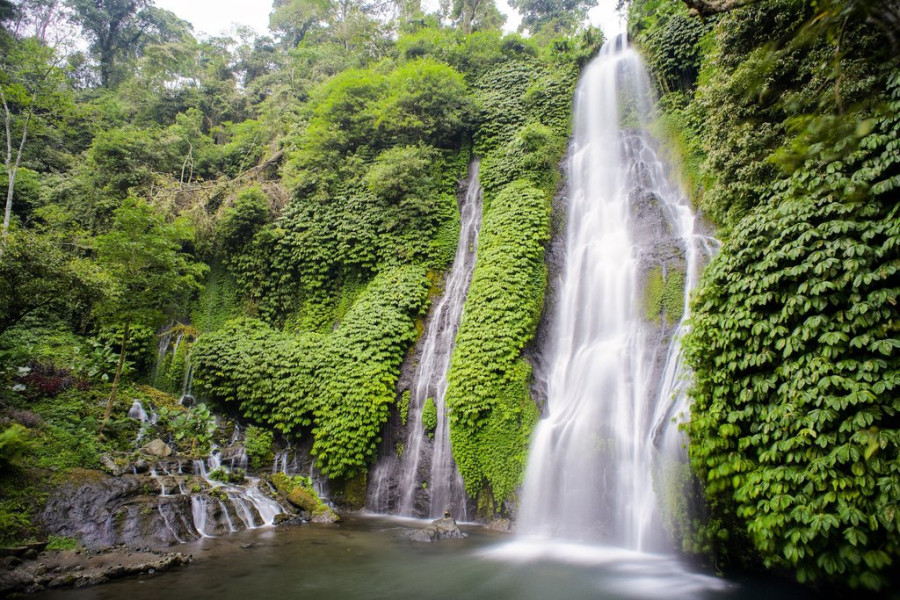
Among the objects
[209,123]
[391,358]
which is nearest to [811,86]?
[391,358]

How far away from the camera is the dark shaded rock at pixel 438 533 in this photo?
7.61 metres

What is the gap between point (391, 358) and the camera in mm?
10875

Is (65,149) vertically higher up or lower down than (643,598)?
higher up

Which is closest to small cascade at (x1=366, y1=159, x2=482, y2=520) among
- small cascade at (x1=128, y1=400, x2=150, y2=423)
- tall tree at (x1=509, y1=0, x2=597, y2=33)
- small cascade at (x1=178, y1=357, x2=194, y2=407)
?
small cascade at (x1=128, y1=400, x2=150, y2=423)

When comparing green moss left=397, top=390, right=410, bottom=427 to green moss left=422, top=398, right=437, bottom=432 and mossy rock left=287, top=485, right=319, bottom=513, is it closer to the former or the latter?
green moss left=422, top=398, right=437, bottom=432

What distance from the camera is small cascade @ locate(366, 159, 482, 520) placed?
930 cm

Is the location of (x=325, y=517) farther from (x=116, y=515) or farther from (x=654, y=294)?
(x=654, y=294)

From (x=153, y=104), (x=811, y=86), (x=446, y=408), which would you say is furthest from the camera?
(x=153, y=104)

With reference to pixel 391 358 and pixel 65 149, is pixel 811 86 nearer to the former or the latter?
pixel 391 358

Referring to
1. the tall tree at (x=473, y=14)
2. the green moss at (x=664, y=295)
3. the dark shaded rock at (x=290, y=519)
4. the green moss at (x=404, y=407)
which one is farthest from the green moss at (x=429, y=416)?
the tall tree at (x=473, y=14)

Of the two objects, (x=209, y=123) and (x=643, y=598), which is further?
(x=209, y=123)

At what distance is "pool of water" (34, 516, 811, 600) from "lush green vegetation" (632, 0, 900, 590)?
816mm

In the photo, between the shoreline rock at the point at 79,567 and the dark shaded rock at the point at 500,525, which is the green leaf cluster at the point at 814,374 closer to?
the dark shaded rock at the point at 500,525

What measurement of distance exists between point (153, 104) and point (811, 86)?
87.4 feet
